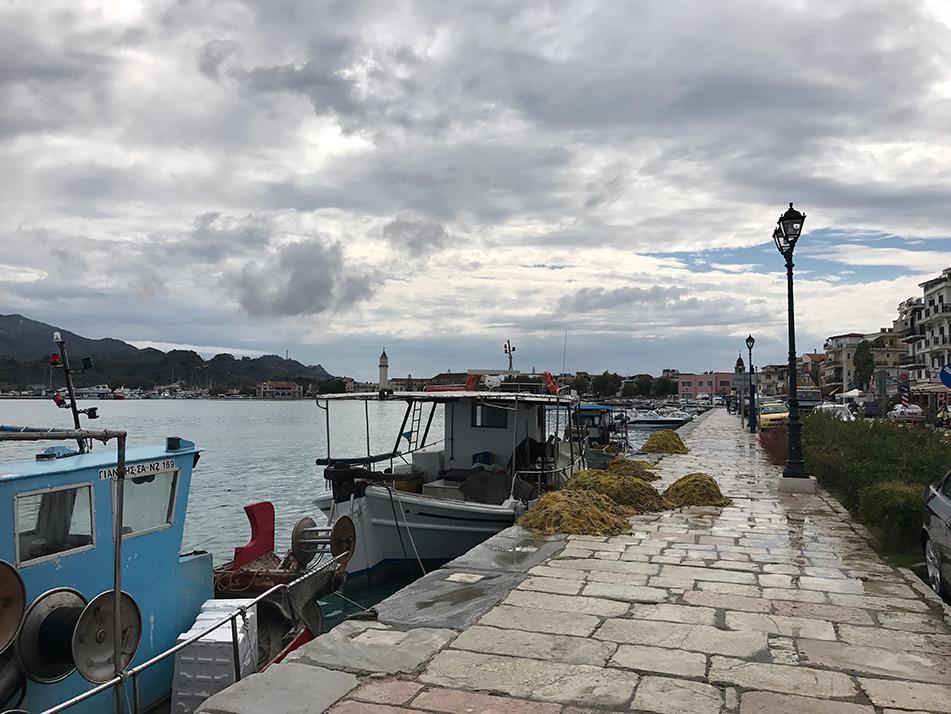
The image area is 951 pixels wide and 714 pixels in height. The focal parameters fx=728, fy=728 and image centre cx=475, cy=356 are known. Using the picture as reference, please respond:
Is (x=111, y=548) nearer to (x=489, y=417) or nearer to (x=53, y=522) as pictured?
(x=53, y=522)

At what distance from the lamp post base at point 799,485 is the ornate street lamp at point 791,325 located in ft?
0.40

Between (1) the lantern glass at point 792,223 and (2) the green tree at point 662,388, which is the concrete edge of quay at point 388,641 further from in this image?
(2) the green tree at point 662,388

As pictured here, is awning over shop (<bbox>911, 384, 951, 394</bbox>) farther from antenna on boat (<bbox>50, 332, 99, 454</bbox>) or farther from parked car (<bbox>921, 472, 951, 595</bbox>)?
antenna on boat (<bbox>50, 332, 99, 454</bbox>)

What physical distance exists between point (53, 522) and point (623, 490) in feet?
29.7

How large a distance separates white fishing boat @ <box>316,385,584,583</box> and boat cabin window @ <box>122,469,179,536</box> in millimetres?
3702

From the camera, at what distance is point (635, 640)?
18.6 ft

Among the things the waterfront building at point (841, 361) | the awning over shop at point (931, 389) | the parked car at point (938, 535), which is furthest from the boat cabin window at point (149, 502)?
the waterfront building at point (841, 361)

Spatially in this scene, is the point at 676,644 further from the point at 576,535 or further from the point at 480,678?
the point at 576,535

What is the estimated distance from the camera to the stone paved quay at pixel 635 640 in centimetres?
454

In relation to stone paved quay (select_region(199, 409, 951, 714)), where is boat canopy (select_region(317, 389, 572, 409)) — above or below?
above

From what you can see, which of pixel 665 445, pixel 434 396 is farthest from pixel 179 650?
pixel 665 445

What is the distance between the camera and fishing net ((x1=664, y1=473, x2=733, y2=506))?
522 inches

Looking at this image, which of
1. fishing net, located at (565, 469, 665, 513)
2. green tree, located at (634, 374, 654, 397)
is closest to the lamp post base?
fishing net, located at (565, 469, 665, 513)

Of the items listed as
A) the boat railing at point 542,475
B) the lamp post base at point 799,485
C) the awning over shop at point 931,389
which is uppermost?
the awning over shop at point 931,389
